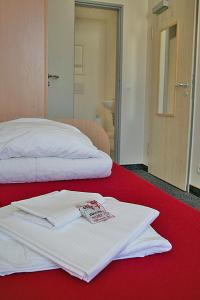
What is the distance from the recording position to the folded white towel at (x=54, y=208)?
67cm

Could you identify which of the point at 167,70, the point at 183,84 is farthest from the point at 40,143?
the point at 167,70

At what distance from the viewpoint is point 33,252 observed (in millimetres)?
580

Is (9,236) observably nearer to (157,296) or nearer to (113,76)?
(157,296)

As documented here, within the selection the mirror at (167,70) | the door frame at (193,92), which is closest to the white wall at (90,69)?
the mirror at (167,70)

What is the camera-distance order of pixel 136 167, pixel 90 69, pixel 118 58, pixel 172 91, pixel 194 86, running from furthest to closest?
pixel 90 69, pixel 136 167, pixel 118 58, pixel 172 91, pixel 194 86

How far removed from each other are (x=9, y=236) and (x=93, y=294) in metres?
0.23

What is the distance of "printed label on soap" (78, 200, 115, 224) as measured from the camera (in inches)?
27.1

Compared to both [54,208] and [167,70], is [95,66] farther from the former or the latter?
[54,208]

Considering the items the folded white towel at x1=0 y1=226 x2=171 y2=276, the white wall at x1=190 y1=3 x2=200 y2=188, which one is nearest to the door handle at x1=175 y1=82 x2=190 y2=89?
the white wall at x1=190 y1=3 x2=200 y2=188

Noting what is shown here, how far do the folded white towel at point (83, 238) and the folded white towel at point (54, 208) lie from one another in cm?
2

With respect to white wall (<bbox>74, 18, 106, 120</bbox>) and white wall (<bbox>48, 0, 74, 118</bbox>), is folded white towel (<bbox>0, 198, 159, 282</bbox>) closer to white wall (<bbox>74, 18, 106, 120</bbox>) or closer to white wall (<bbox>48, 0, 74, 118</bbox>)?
white wall (<bbox>48, 0, 74, 118</bbox>)

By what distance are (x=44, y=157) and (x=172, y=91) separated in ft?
7.42

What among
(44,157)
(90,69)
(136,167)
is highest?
A: (90,69)

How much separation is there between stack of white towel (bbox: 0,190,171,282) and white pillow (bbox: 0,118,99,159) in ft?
1.43
